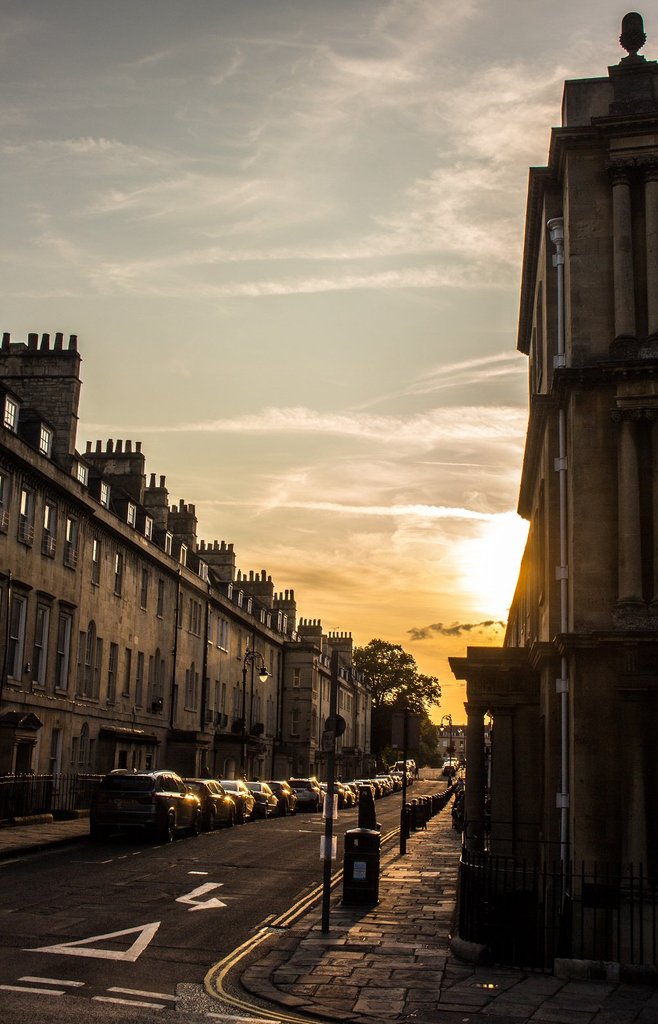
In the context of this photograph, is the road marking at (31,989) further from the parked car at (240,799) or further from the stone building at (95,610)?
the parked car at (240,799)

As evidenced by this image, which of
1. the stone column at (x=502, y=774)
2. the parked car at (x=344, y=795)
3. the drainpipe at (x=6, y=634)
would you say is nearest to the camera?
the stone column at (x=502, y=774)

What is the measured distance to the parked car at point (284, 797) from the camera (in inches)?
1759

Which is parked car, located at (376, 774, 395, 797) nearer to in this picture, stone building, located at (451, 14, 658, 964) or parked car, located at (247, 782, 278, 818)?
parked car, located at (247, 782, 278, 818)

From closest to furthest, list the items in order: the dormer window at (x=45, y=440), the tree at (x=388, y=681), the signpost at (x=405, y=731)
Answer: the signpost at (x=405, y=731), the dormer window at (x=45, y=440), the tree at (x=388, y=681)

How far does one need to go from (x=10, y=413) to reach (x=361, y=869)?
2062cm

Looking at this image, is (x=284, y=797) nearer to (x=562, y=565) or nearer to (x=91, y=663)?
(x=91, y=663)

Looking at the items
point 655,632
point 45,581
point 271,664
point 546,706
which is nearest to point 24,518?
point 45,581

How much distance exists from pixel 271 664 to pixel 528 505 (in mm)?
56814

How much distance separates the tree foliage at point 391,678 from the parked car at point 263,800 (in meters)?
98.2

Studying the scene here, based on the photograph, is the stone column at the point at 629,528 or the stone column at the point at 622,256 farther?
the stone column at the point at 622,256

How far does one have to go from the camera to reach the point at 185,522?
184ft

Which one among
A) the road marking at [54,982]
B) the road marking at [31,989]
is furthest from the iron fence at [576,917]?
the road marking at [31,989]

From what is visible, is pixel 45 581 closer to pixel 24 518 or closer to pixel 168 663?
pixel 24 518

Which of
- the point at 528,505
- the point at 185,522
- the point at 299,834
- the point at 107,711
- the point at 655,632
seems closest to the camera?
the point at 655,632
